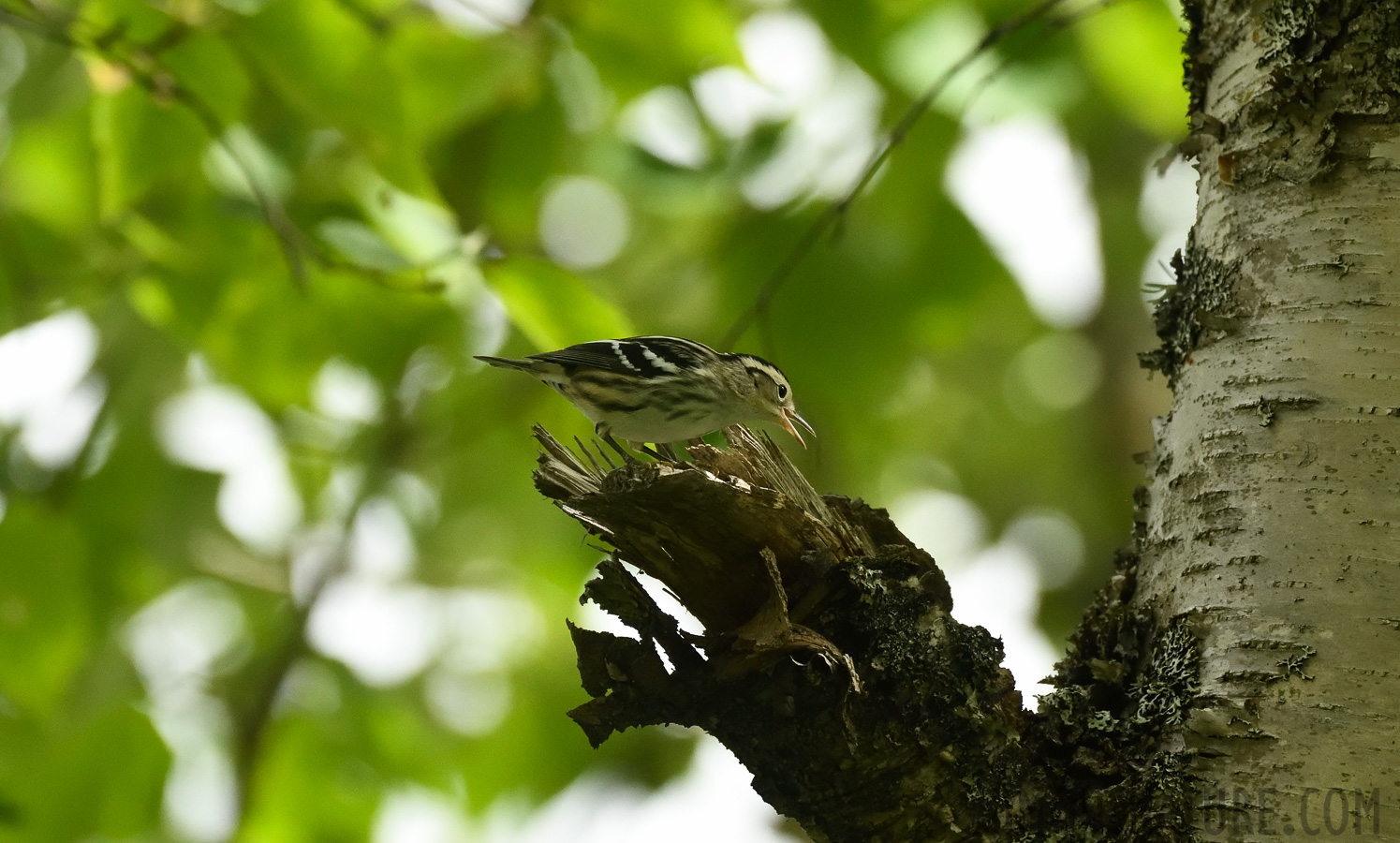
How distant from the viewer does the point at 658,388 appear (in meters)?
3.55

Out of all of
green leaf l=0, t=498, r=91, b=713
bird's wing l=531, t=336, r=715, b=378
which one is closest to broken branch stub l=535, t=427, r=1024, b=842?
bird's wing l=531, t=336, r=715, b=378

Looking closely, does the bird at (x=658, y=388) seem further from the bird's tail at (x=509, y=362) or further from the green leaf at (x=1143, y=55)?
the green leaf at (x=1143, y=55)

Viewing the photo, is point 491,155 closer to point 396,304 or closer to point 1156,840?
point 396,304

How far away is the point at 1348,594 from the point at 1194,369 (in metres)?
0.46

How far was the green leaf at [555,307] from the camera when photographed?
2.33 meters

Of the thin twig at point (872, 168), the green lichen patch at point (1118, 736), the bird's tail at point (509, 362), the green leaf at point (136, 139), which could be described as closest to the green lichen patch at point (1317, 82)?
the thin twig at point (872, 168)

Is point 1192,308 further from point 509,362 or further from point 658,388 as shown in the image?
point 658,388

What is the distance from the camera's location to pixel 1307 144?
1.99m

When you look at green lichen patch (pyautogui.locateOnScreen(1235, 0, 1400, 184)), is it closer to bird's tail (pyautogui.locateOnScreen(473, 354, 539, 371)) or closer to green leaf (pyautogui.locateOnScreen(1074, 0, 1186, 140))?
green leaf (pyautogui.locateOnScreen(1074, 0, 1186, 140))

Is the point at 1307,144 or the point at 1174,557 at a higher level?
the point at 1307,144

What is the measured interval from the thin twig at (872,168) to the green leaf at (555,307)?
427 mm

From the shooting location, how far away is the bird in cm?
343

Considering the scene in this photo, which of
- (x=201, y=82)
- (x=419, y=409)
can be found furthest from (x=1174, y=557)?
(x=419, y=409)

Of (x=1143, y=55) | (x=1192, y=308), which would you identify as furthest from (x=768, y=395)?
(x=1192, y=308)
